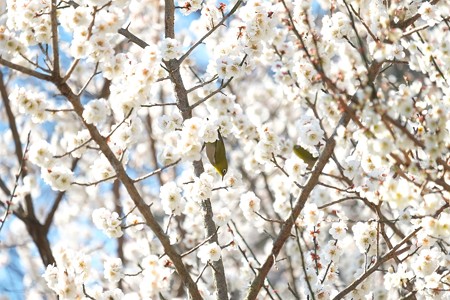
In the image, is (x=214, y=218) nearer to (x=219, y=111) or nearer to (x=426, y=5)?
(x=219, y=111)

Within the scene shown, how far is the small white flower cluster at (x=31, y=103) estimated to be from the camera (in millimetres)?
3119

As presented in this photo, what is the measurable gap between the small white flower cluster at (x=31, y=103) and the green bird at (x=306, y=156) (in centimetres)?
140

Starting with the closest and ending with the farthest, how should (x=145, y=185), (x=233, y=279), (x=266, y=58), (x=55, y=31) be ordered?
(x=55, y=31)
(x=266, y=58)
(x=233, y=279)
(x=145, y=185)

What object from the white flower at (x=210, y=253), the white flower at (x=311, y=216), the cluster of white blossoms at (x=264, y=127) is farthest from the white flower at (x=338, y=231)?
the white flower at (x=210, y=253)

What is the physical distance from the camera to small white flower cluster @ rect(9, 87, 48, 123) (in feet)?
10.2

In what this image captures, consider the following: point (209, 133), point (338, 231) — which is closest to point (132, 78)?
point (209, 133)

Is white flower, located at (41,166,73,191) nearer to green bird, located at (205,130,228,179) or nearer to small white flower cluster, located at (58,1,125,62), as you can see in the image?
small white flower cluster, located at (58,1,125,62)

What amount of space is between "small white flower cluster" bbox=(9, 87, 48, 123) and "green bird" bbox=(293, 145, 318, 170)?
1.40 meters

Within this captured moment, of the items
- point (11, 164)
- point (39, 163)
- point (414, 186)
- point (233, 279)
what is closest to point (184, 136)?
point (39, 163)

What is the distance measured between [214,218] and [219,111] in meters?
0.56

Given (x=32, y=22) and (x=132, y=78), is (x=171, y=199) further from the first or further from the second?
(x=32, y=22)

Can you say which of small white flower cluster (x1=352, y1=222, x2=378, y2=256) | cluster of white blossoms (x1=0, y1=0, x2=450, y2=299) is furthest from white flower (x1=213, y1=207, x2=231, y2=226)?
small white flower cluster (x1=352, y1=222, x2=378, y2=256)

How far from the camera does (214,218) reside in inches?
145

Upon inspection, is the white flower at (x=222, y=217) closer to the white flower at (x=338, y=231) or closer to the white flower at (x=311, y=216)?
the white flower at (x=311, y=216)
